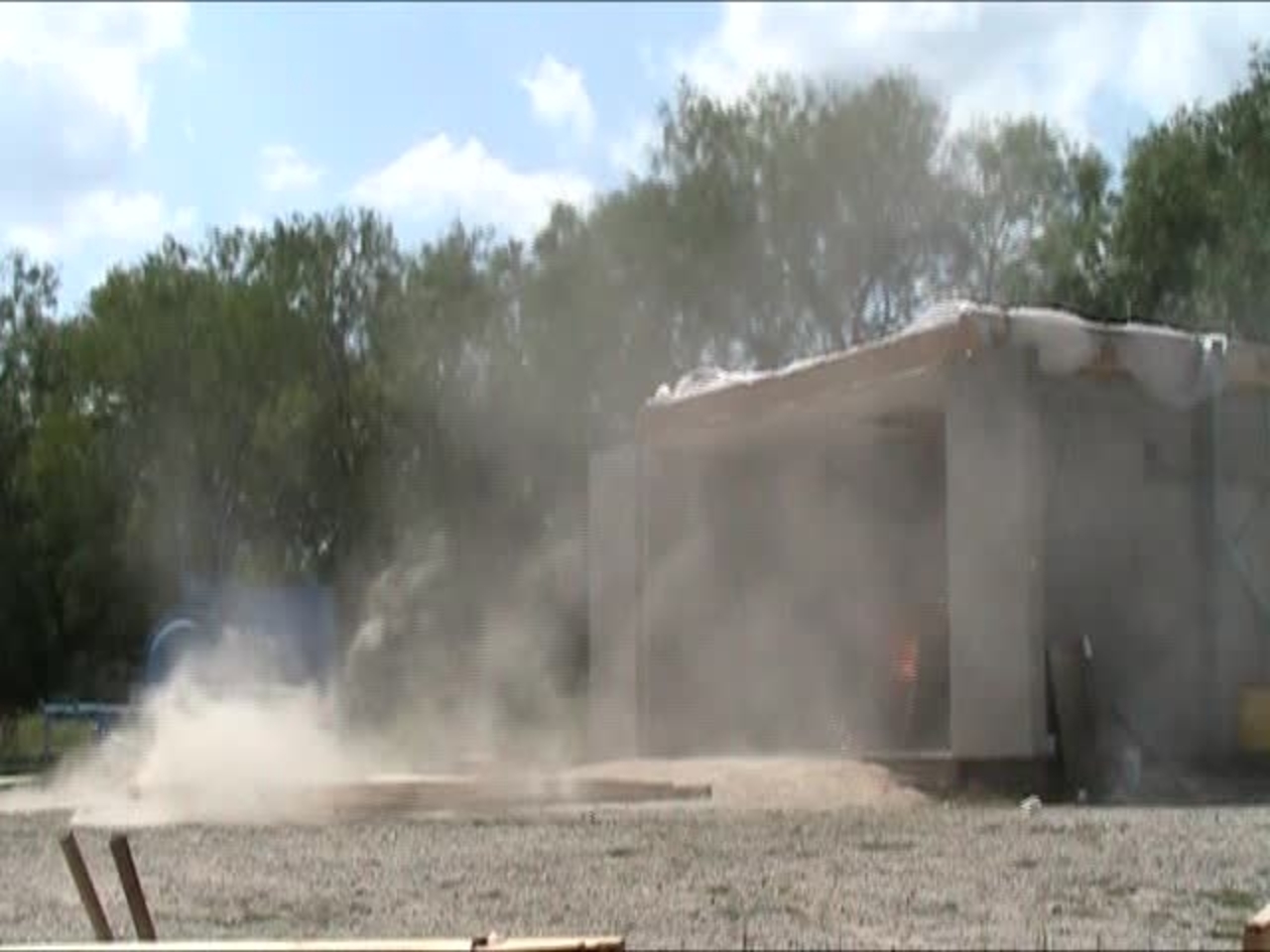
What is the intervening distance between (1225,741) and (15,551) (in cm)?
3065

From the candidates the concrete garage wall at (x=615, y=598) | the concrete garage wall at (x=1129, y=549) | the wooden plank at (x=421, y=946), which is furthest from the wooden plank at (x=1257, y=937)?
the concrete garage wall at (x=615, y=598)

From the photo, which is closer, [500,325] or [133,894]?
[133,894]

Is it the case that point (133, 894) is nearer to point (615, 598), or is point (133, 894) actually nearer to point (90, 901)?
point (90, 901)

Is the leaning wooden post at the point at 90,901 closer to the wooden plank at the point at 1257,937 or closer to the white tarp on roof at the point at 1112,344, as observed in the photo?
the wooden plank at the point at 1257,937

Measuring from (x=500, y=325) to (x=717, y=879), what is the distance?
2813 cm

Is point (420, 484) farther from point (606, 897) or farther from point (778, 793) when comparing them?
point (606, 897)

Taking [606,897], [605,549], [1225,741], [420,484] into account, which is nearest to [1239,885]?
[606,897]

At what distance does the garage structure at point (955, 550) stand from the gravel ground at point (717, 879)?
2706 millimetres

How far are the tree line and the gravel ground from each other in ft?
59.4

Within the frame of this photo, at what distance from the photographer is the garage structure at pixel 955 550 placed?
1656 cm

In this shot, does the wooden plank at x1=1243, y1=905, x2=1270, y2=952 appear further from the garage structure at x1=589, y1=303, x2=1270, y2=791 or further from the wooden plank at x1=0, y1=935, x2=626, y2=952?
the garage structure at x1=589, y1=303, x2=1270, y2=791

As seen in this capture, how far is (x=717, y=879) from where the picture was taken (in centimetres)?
991

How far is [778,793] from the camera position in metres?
15.7

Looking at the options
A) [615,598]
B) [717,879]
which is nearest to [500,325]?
[615,598]
